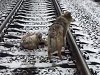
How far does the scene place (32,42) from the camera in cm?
621

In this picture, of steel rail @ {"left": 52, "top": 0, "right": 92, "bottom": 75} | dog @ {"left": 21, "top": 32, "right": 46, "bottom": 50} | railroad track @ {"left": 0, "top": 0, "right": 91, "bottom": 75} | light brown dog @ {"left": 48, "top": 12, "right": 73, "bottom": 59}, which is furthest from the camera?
dog @ {"left": 21, "top": 32, "right": 46, "bottom": 50}

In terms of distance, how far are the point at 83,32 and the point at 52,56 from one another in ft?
7.99

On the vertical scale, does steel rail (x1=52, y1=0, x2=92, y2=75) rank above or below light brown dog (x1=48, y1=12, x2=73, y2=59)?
below

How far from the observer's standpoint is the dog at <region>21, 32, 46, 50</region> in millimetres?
6230

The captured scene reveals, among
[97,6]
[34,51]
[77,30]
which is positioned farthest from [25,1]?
[34,51]

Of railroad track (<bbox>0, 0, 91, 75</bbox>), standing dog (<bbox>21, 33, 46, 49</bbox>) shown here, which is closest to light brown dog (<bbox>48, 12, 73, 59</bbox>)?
railroad track (<bbox>0, 0, 91, 75</bbox>)

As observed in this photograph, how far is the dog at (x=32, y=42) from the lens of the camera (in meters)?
6.23

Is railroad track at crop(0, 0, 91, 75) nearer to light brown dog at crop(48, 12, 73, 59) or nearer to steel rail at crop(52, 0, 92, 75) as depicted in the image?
steel rail at crop(52, 0, 92, 75)

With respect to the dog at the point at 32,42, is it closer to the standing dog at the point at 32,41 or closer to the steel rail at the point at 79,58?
→ the standing dog at the point at 32,41

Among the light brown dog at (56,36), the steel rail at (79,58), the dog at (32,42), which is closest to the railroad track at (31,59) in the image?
the steel rail at (79,58)

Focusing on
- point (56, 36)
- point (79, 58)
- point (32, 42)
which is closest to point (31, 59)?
point (32, 42)

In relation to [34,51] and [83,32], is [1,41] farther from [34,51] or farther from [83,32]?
[83,32]

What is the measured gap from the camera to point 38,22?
9125 mm

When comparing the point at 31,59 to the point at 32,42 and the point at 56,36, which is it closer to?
the point at 32,42
